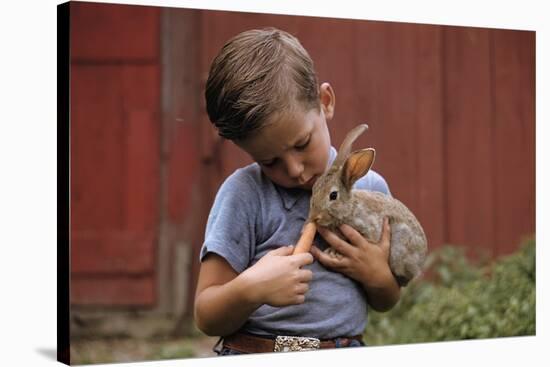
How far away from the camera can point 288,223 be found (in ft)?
11.6

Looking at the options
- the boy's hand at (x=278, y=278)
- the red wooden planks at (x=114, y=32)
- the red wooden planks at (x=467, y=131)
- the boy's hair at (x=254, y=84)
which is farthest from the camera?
the red wooden planks at (x=467, y=131)

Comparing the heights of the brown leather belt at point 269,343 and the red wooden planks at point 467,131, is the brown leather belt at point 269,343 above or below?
below

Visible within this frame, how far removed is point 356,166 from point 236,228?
490 millimetres

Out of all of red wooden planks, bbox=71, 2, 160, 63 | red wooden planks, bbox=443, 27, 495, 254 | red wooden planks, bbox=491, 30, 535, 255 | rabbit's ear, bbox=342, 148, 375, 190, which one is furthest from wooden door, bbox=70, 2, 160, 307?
red wooden planks, bbox=491, 30, 535, 255

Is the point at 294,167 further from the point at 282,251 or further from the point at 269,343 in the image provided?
the point at 269,343

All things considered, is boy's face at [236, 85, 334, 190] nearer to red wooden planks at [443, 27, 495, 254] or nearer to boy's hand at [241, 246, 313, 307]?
boy's hand at [241, 246, 313, 307]

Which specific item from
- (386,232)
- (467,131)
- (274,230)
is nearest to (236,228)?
(274,230)

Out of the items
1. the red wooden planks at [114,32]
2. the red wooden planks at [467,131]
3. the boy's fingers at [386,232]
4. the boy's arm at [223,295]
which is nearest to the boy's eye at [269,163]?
the boy's arm at [223,295]

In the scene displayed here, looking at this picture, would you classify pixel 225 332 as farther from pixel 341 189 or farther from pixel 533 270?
pixel 533 270

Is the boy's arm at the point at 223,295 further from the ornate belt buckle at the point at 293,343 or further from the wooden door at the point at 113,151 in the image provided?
the wooden door at the point at 113,151

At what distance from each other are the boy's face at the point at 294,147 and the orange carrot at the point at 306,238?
142 millimetres

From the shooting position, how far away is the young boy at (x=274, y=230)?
3.42 meters

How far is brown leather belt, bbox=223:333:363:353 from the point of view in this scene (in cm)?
357

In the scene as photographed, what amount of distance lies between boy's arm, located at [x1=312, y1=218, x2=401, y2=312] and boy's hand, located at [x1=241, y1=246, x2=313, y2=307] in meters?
0.11
